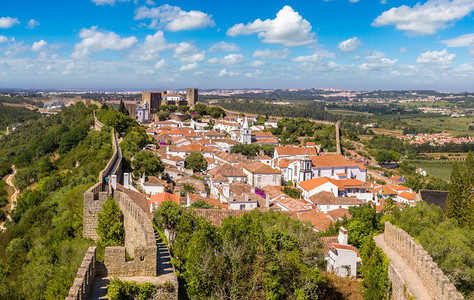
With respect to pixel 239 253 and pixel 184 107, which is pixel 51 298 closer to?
pixel 239 253

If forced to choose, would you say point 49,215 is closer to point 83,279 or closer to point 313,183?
point 83,279

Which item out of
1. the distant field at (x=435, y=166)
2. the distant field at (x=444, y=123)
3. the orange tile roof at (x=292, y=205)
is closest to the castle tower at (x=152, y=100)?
the distant field at (x=435, y=166)

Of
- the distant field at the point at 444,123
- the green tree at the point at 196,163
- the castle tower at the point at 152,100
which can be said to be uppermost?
the castle tower at the point at 152,100

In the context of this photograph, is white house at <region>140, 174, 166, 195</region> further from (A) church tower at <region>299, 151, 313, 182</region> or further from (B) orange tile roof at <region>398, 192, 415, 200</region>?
(B) orange tile roof at <region>398, 192, 415, 200</region>

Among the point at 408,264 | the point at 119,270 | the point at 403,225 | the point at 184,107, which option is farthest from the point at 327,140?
the point at 119,270

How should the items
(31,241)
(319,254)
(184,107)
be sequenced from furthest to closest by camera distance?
(184,107) → (31,241) → (319,254)

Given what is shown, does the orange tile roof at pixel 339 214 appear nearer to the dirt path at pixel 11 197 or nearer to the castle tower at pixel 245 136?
the dirt path at pixel 11 197
